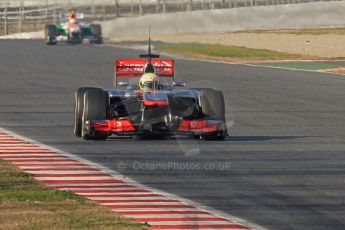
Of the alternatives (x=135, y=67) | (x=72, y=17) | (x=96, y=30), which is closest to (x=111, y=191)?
(x=135, y=67)

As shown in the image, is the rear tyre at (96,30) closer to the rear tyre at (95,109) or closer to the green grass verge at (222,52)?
the green grass verge at (222,52)

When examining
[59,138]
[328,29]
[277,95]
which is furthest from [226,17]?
[59,138]

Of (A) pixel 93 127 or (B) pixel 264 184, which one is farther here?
(A) pixel 93 127

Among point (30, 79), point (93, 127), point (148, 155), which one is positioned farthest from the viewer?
point (30, 79)

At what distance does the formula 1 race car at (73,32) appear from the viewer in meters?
67.0

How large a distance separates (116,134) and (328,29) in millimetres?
53619

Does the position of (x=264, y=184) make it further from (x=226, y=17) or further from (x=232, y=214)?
(x=226, y=17)

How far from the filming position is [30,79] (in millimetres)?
39594

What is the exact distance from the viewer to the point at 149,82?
2173 cm

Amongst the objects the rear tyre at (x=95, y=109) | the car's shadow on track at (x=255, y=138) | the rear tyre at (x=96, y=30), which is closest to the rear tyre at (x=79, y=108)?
the rear tyre at (x=95, y=109)

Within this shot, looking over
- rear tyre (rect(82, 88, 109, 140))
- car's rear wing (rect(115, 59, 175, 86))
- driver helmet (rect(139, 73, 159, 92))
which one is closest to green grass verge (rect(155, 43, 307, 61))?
car's rear wing (rect(115, 59, 175, 86))

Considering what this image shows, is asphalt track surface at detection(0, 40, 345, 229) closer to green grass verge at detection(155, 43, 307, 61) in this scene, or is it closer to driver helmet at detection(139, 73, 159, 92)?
driver helmet at detection(139, 73, 159, 92)

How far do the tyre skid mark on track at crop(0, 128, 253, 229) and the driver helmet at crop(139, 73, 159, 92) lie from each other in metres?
2.47

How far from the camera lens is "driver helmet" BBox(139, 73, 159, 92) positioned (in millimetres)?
21719
